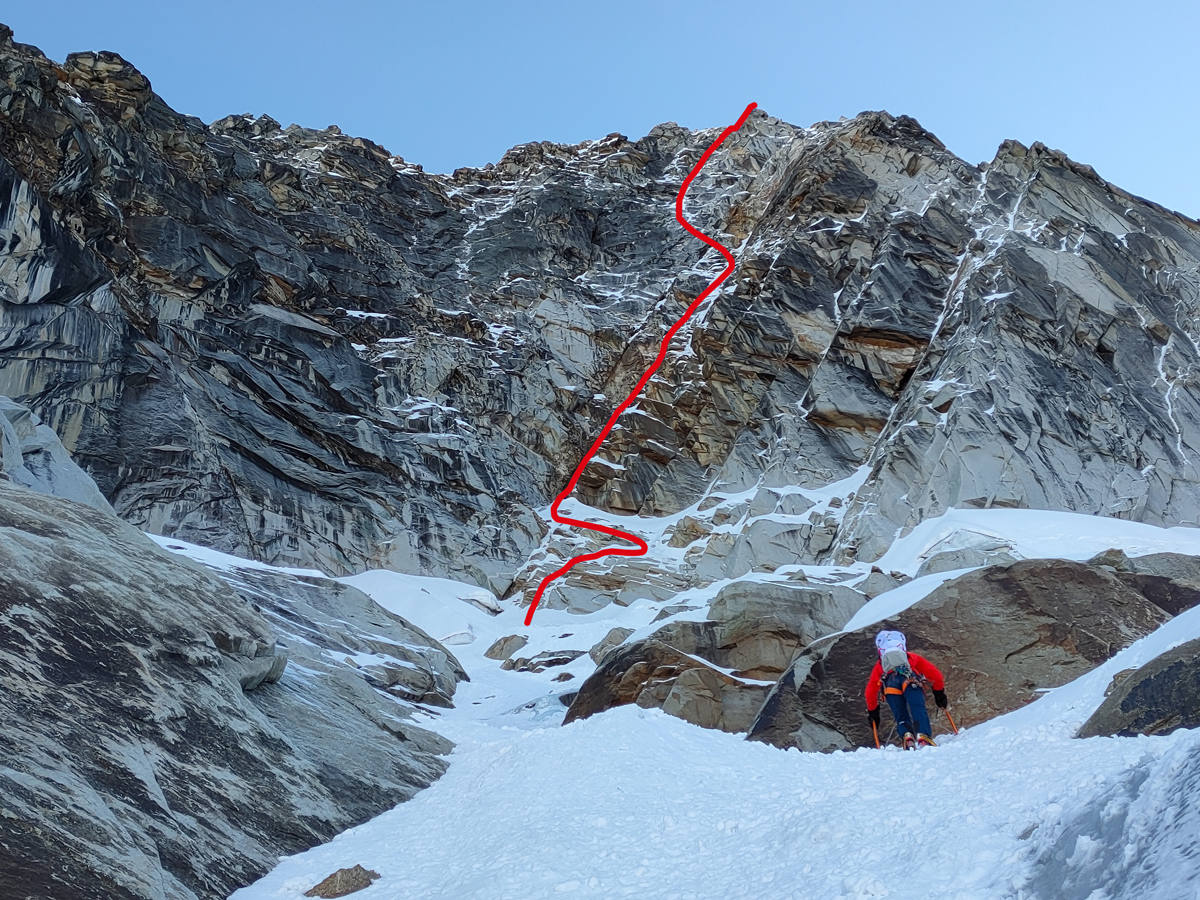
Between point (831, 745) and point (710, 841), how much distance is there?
6549mm

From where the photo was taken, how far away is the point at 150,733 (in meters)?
9.66

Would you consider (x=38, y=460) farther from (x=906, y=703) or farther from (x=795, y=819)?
(x=795, y=819)

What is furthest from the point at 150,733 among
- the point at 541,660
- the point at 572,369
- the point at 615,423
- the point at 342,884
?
the point at 572,369

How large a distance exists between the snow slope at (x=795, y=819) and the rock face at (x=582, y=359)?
33.1 m

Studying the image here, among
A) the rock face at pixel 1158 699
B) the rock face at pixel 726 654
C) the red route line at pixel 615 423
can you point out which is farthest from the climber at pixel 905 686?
the red route line at pixel 615 423

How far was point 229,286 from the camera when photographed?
66000mm

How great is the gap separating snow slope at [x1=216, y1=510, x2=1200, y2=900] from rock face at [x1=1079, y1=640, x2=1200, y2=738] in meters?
0.48

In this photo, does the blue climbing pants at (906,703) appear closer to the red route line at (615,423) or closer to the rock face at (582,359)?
the rock face at (582,359)

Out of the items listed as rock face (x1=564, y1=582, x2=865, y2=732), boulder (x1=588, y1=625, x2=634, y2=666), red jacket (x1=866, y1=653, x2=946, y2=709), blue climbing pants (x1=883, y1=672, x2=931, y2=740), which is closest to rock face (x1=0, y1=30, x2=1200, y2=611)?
boulder (x1=588, y1=625, x2=634, y2=666)

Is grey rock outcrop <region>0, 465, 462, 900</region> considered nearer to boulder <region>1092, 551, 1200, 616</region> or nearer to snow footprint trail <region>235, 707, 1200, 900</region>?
snow footprint trail <region>235, 707, 1200, 900</region>

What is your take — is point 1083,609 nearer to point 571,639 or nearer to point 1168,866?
point 1168,866

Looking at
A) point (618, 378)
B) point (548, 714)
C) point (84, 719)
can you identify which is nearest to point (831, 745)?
point (84, 719)

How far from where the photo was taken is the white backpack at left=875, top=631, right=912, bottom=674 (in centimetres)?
1203

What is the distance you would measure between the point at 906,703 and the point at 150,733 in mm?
8879
